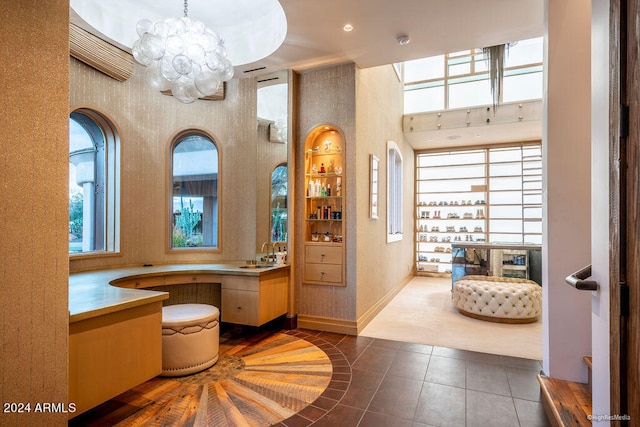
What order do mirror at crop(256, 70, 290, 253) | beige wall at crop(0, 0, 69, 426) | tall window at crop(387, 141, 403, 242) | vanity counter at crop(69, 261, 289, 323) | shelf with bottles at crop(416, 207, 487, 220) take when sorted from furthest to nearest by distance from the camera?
1. shelf with bottles at crop(416, 207, 487, 220)
2. tall window at crop(387, 141, 403, 242)
3. mirror at crop(256, 70, 290, 253)
4. vanity counter at crop(69, 261, 289, 323)
5. beige wall at crop(0, 0, 69, 426)

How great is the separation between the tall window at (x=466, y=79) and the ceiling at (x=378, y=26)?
366 cm

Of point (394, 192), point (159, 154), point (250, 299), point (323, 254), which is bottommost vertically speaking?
point (250, 299)

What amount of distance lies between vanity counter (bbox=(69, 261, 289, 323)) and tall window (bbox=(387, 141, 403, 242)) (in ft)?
8.80

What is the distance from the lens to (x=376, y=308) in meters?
4.78

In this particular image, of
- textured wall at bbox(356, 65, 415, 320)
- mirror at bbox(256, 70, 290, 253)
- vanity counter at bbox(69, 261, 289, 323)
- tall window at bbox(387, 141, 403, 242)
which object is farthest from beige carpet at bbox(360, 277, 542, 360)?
mirror at bbox(256, 70, 290, 253)

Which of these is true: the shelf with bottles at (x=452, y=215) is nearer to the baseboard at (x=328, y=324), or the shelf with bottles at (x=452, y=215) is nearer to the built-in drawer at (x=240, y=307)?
the baseboard at (x=328, y=324)

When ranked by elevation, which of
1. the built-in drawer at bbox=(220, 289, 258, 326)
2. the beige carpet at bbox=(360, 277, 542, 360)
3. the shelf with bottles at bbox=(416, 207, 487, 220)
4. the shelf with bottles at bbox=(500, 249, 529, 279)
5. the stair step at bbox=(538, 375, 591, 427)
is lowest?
the beige carpet at bbox=(360, 277, 542, 360)

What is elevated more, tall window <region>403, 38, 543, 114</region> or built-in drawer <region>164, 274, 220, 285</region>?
tall window <region>403, 38, 543, 114</region>

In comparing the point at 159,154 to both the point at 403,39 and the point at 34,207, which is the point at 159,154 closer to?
the point at 34,207

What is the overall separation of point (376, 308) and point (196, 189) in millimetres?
3075

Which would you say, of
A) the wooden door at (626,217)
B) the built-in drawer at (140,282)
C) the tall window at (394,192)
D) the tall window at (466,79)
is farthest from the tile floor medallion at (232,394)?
the tall window at (466,79)

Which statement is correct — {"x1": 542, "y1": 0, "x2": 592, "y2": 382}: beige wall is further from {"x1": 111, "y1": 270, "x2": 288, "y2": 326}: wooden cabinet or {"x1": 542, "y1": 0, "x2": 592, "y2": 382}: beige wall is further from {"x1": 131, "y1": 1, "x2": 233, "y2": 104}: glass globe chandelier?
{"x1": 131, "y1": 1, "x2": 233, "y2": 104}: glass globe chandelier

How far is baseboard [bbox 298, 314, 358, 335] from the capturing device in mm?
3926

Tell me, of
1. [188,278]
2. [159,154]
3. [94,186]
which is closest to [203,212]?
[159,154]
